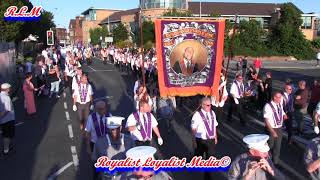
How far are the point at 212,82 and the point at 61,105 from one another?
8455 millimetres

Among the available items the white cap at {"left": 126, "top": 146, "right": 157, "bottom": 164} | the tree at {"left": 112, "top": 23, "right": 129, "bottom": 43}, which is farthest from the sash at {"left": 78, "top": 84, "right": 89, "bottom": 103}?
the tree at {"left": 112, "top": 23, "right": 129, "bottom": 43}

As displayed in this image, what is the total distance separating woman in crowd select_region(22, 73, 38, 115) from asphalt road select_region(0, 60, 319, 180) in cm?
36

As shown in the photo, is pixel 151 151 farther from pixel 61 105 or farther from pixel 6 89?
pixel 61 105

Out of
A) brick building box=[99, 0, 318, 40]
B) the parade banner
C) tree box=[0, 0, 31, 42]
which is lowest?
the parade banner

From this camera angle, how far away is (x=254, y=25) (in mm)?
62125

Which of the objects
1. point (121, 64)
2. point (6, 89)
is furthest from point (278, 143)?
point (121, 64)

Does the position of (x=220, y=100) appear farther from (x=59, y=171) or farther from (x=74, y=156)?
(x=59, y=171)

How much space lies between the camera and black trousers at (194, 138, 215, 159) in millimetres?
8125

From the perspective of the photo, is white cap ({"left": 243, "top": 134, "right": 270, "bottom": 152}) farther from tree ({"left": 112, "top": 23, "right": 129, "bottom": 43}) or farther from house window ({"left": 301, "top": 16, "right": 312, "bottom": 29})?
house window ({"left": 301, "top": 16, "right": 312, "bottom": 29})

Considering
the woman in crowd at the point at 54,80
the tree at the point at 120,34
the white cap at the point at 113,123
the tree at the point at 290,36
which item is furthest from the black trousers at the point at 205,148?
the tree at the point at 120,34

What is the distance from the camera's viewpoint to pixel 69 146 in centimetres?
1143

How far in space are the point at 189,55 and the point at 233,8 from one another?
7438 centimetres

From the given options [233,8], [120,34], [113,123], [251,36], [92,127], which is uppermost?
[233,8]

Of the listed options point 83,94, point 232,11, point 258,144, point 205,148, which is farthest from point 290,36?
point 258,144
